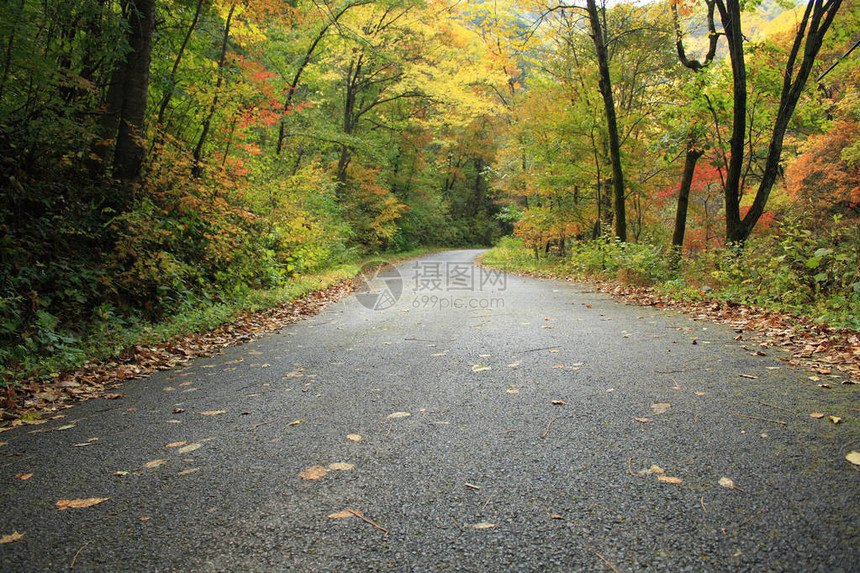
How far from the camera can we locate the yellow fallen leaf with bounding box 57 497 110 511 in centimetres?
206

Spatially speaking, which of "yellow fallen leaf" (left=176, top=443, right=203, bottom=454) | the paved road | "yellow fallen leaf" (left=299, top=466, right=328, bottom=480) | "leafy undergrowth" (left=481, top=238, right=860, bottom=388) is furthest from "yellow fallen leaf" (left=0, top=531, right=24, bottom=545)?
"leafy undergrowth" (left=481, top=238, right=860, bottom=388)

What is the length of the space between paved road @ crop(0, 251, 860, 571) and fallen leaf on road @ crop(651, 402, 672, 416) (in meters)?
0.04

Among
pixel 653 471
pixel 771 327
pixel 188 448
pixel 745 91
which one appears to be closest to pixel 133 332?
pixel 188 448

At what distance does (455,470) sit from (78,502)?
1.80 meters

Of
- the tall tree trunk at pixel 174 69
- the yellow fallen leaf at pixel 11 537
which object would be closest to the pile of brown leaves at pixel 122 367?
the yellow fallen leaf at pixel 11 537

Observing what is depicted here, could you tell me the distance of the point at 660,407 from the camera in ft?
9.77

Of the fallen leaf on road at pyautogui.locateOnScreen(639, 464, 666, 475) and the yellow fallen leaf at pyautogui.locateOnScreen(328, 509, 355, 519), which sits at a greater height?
the fallen leaf on road at pyautogui.locateOnScreen(639, 464, 666, 475)

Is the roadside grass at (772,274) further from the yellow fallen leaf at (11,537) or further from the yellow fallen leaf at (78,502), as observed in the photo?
the yellow fallen leaf at (11,537)

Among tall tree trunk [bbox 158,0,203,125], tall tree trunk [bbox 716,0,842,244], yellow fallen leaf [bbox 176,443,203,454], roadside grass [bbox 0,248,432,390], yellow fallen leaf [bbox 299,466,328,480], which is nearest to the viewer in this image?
yellow fallen leaf [bbox 299,466,328,480]

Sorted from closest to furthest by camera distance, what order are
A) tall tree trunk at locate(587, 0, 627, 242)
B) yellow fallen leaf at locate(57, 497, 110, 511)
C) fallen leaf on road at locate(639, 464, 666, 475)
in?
yellow fallen leaf at locate(57, 497, 110, 511), fallen leaf on road at locate(639, 464, 666, 475), tall tree trunk at locate(587, 0, 627, 242)

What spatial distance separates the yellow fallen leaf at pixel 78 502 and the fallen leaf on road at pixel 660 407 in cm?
313

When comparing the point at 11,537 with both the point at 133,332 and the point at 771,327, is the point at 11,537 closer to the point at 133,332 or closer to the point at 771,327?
the point at 133,332

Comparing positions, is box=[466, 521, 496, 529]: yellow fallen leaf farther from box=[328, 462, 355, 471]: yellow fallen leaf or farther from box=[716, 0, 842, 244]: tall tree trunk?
box=[716, 0, 842, 244]: tall tree trunk

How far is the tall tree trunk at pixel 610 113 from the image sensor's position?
36.6 feet
